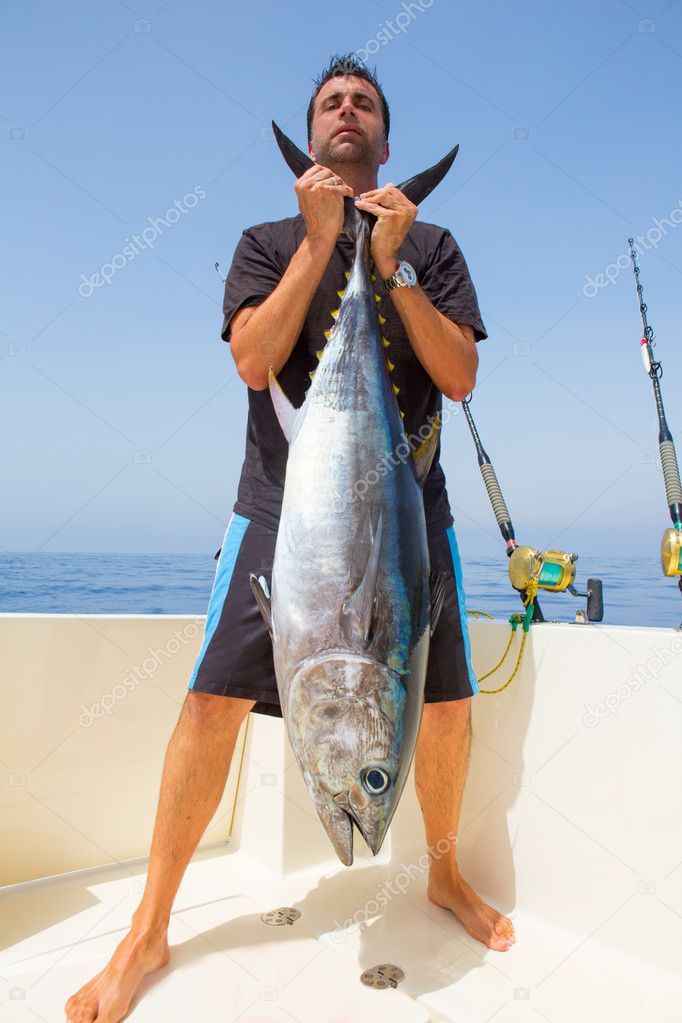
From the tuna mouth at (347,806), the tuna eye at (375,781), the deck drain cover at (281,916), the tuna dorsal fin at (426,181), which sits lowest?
the deck drain cover at (281,916)

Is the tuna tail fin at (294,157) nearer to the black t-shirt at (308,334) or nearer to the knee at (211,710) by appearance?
the black t-shirt at (308,334)

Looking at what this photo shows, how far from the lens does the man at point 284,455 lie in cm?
167

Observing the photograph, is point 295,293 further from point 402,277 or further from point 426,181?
point 426,181

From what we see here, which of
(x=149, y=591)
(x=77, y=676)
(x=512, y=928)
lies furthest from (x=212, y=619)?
(x=149, y=591)

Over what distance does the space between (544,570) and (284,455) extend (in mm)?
978

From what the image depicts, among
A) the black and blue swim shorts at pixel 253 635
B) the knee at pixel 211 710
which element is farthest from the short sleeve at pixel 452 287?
the knee at pixel 211 710

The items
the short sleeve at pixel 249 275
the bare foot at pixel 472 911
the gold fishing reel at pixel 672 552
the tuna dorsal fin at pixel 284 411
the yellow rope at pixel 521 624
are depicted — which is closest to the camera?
the tuna dorsal fin at pixel 284 411

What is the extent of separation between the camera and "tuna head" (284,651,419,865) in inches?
50.7

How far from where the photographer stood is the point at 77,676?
2.32 meters

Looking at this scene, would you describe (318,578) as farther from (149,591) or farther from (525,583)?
(149,591)

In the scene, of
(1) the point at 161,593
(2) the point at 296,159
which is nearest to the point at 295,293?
(2) the point at 296,159

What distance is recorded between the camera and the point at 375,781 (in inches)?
51.3

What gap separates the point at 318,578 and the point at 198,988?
1.08 m
